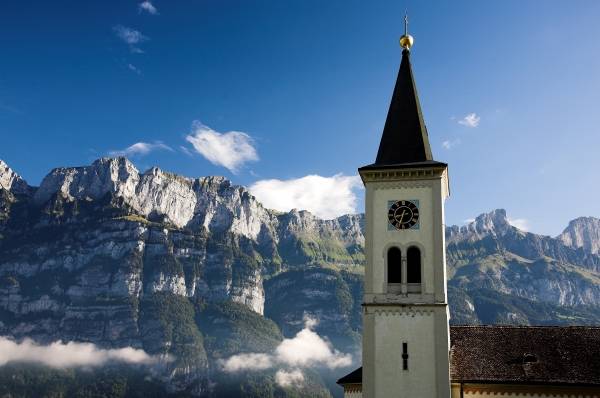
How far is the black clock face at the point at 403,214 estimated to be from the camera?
126 ft

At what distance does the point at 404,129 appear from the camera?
133 feet

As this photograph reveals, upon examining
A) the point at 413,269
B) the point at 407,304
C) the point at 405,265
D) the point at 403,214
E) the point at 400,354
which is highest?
Result: the point at 403,214

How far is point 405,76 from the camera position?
42.5m

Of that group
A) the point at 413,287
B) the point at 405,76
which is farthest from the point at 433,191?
the point at 405,76

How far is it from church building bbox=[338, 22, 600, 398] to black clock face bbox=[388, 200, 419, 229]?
6cm

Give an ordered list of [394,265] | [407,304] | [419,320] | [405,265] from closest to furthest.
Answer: [419,320]
[407,304]
[405,265]
[394,265]

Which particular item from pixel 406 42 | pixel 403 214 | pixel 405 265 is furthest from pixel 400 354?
pixel 406 42

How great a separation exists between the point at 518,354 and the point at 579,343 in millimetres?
4308

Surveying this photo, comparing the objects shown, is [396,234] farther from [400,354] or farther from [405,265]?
[400,354]

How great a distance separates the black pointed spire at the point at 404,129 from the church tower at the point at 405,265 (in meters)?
0.07

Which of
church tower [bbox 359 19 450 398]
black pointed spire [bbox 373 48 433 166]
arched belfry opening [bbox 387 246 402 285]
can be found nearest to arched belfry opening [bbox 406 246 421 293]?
church tower [bbox 359 19 450 398]

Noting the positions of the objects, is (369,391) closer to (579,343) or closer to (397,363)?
(397,363)

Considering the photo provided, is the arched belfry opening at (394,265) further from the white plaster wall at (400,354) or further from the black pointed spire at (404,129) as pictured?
the black pointed spire at (404,129)

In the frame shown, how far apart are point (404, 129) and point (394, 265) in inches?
363
